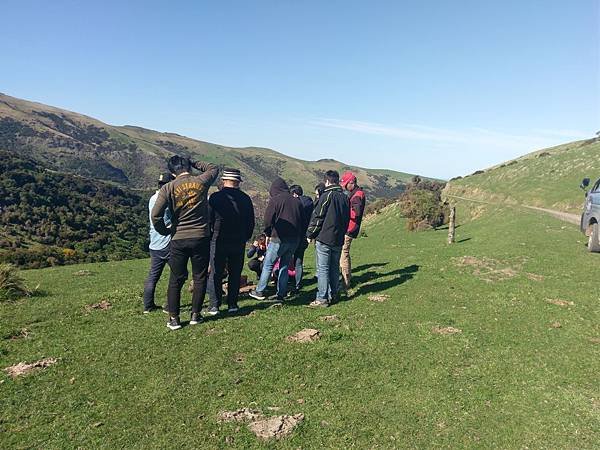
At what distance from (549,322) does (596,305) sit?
2.11 metres

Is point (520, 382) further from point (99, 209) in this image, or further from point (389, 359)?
point (99, 209)

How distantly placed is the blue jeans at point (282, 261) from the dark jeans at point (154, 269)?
246 cm

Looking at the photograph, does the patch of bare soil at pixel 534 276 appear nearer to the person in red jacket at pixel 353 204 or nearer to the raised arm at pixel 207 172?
the person in red jacket at pixel 353 204

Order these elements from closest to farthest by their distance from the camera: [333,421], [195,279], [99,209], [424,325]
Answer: [333,421], [195,279], [424,325], [99,209]

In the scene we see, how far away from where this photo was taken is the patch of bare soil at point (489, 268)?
12448 millimetres

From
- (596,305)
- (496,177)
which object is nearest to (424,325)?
(596,305)

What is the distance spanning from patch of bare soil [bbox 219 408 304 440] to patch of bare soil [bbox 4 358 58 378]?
3134mm

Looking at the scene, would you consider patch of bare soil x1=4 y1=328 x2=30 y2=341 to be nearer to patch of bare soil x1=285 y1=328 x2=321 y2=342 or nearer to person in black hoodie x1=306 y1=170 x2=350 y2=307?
patch of bare soil x1=285 y1=328 x2=321 y2=342

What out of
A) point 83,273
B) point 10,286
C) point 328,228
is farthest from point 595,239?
point 83,273

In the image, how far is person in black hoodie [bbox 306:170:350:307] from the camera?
9.34 m

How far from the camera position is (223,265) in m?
8.91

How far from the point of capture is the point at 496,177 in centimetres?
5481

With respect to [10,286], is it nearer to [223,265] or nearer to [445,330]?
[223,265]

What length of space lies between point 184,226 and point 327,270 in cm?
366
